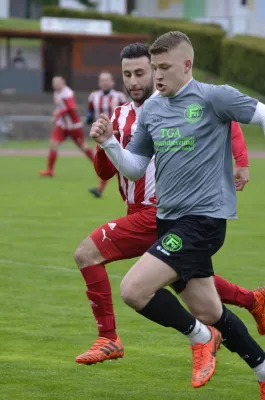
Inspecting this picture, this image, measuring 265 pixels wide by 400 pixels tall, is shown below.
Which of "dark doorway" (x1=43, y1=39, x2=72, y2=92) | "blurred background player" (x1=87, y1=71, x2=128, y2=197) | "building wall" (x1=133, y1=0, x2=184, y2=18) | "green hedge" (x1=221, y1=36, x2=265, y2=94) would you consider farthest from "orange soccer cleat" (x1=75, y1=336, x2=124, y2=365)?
"building wall" (x1=133, y1=0, x2=184, y2=18)

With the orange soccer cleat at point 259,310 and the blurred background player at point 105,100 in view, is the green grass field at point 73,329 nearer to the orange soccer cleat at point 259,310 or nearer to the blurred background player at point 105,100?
the orange soccer cleat at point 259,310

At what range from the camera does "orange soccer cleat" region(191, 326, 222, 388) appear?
21.9 ft

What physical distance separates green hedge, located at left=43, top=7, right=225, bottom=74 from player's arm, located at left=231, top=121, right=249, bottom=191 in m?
45.1

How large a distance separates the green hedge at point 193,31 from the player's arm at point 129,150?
46088 mm

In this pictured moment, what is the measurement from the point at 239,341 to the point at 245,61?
42335 millimetres

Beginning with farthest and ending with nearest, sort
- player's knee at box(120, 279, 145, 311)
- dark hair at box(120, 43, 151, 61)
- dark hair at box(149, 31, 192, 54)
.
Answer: dark hair at box(120, 43, 151, 61), dark hair at box(149, 31, 192, 54), player's knee at box(120, 279, 145, 311)

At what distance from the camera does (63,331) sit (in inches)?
340

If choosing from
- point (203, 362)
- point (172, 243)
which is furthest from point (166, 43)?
point (203, 362)

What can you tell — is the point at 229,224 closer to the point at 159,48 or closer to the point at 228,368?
the point at 228,368

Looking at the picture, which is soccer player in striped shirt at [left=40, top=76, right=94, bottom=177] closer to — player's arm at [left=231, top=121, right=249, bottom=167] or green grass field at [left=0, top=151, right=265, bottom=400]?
green grass field at [left=0, top=151, right=265, bottom=400]

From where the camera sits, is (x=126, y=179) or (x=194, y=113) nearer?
(x=194, y=113)

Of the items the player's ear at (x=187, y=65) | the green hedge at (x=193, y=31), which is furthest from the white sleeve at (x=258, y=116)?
the green hedge at (x=193, y=31)

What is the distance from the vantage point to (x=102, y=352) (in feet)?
23.7

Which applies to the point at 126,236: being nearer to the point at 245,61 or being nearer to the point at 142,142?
the point at 142,142
